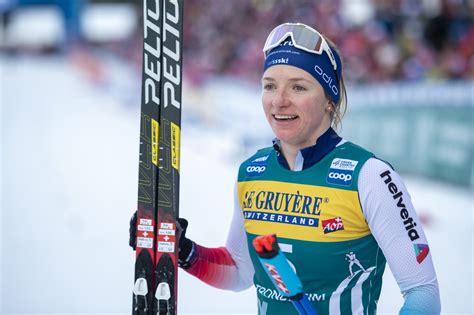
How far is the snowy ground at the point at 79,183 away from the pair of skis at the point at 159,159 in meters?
3.02

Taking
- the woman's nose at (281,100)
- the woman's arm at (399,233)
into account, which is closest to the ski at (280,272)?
the woman's arm at (399,233)

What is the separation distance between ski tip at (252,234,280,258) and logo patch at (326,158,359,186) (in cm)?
Answer: 23

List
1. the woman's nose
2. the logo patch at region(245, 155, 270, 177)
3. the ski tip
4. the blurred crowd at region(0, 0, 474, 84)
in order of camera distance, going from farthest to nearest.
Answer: the blurred crowd at region(0, 0, 474, 84) → the logo patch at region(245, 155, 270, 177) → the woman's nose → the ski tip

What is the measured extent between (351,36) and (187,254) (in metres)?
3.64

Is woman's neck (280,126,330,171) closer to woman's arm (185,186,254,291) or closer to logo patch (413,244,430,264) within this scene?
woman's arm (185,186,254,291)

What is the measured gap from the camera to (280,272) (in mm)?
1882

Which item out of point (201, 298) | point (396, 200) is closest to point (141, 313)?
point (396, 200)

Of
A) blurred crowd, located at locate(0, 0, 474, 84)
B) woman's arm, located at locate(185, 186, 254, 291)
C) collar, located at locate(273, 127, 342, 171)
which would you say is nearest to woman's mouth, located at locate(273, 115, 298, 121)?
collar, located at locate(273, 127, 342, 171)

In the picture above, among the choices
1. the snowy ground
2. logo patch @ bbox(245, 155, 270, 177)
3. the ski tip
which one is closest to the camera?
the ski tip

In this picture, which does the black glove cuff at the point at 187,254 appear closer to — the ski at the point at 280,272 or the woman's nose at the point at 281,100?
the ski at the point at 280,272

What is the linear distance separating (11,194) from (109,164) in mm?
746

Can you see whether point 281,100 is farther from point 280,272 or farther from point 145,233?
point 145,233

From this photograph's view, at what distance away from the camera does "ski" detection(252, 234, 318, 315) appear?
181cm

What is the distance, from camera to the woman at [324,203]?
6.05 ft
